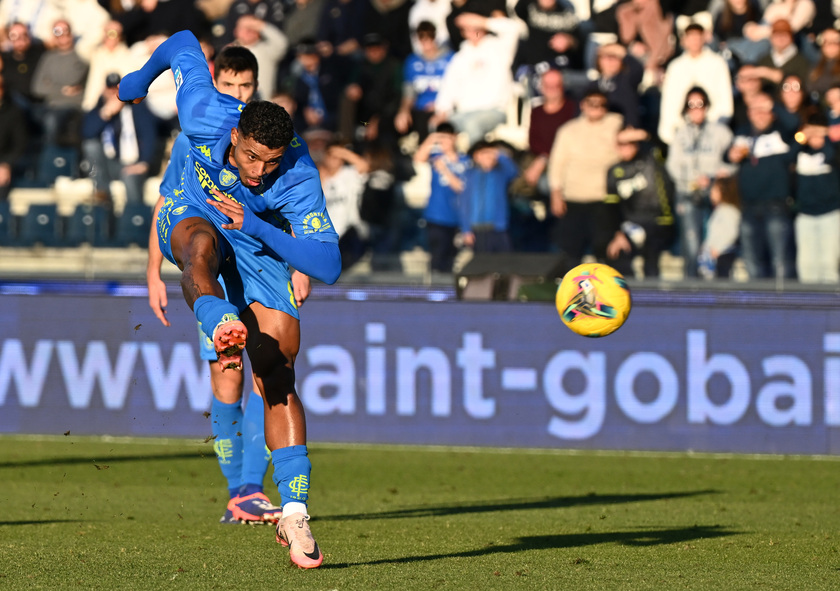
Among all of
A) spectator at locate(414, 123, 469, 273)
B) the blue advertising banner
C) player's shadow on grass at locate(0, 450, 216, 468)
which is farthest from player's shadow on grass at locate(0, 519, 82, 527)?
spectator at locate(414, 123, 469, 273)

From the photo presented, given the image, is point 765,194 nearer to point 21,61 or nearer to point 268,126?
point 268,126

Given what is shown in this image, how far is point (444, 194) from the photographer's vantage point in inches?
547

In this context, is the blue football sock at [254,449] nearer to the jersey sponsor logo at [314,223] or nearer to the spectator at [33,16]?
the jersey sponsor logo at [314,223]

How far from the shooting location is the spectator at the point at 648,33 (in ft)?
49.2

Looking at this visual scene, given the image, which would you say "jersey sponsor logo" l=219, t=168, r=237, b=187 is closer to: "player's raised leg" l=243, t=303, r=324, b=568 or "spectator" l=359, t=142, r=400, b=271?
"player's raised leg" l=243, t=303, r=324, b=568

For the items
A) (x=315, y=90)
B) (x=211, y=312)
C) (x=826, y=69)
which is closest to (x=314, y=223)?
(x=211, y=312)

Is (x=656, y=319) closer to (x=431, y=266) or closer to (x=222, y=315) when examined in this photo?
(x=431, y=266)

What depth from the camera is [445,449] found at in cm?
1243

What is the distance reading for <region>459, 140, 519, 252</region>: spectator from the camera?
1359 cm

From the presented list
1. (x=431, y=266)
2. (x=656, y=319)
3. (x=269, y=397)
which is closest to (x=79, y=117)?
(x=431, y=266)

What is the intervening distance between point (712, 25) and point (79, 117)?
7.70m

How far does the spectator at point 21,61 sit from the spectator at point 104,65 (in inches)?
37.1

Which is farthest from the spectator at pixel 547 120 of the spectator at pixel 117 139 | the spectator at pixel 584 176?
the spectator at pixel 117 139

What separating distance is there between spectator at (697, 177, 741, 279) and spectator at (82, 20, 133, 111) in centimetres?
748
